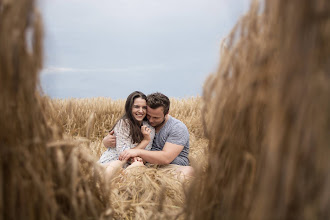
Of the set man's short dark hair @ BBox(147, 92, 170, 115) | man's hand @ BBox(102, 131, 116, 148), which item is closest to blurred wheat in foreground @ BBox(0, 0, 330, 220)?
Answer: man's short dark hair @ BBox(147, 92, 170, 115)

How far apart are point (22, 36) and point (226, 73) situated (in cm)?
57

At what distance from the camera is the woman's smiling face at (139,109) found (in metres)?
2.66

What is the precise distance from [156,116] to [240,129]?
1.75 m

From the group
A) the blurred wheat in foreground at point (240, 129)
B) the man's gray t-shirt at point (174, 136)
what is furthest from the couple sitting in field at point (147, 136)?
the blurred wheat in foreground at point (240, 129)

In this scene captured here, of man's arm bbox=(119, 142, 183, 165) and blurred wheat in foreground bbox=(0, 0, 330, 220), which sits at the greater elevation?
blurred wheat in foreground bbox=(0, 0, 330, 220)

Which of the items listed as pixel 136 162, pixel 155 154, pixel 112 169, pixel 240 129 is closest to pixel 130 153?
pixel 136 162

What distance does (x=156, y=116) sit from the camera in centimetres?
262

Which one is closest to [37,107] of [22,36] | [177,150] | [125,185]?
[22,36]

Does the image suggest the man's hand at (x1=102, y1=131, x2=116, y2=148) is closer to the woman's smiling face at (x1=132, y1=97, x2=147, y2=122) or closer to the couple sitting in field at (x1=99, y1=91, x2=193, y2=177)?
the couple sitting in field at (x1=99, y1=91, x2=193, y2=177)

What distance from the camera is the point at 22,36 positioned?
29.8 inches

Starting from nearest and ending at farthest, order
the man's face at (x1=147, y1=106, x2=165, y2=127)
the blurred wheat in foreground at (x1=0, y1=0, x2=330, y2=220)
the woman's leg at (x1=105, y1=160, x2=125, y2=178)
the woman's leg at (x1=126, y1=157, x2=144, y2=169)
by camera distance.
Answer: the blurred wheat in foreground at (x1=0, y1=0, x2=330, y2=220)
the woman's leg at (x1=105, y1=160, x2=125, y2=178)
the woman's leg at (x1=126, y1=157, x2=144, y2=169)
the man's face at (x1=147, y1=106, x2=165, y2=127)

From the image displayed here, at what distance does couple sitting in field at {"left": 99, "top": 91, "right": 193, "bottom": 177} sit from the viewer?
2506 millimetres

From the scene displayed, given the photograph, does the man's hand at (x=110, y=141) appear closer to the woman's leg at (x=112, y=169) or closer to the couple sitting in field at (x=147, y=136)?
the couple sitting in field at (x=147, y=136)

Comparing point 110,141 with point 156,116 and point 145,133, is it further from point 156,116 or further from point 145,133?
point 156,116
